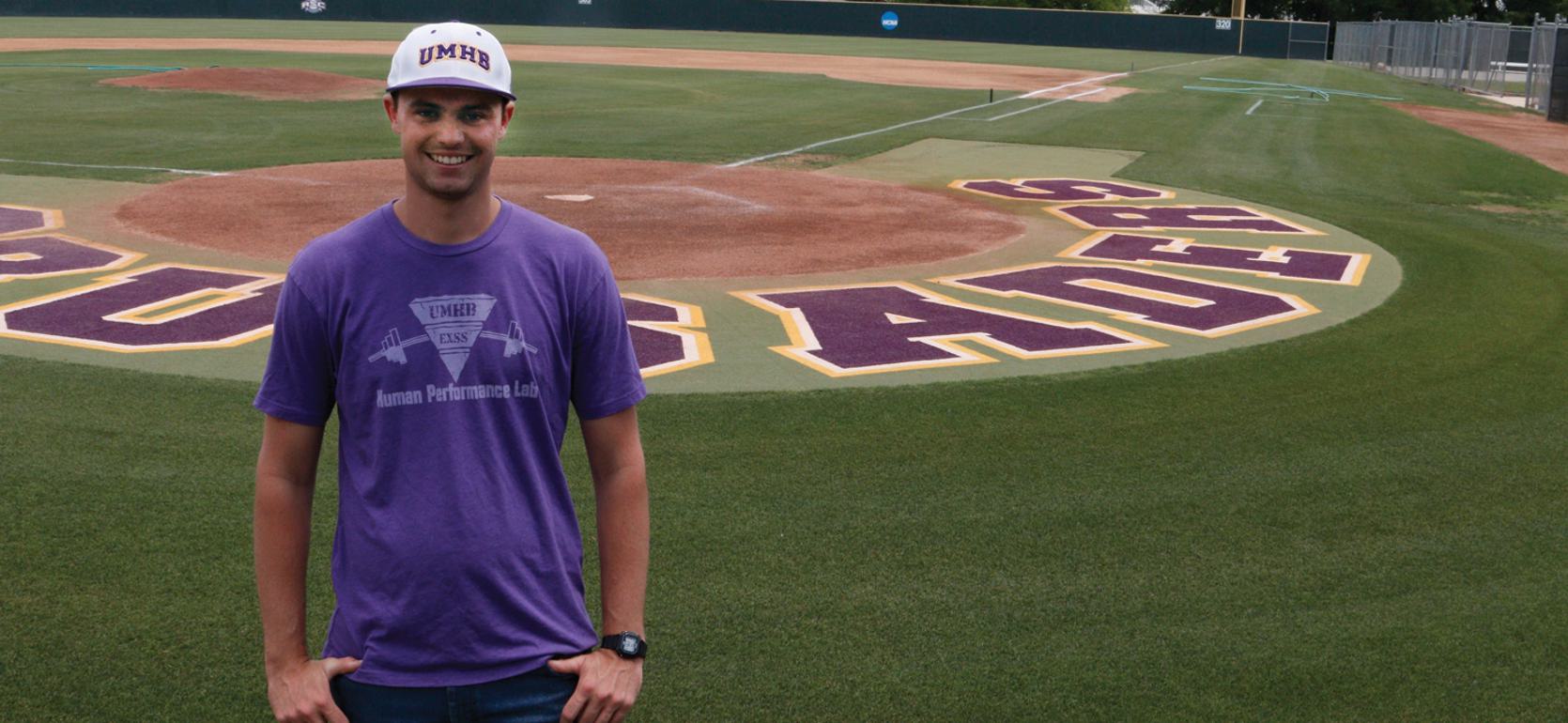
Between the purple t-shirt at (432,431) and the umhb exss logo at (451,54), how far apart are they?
1.11ft

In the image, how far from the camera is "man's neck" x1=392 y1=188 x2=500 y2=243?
3.02 meters

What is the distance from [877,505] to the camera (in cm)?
710

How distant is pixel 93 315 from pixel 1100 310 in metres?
7.77

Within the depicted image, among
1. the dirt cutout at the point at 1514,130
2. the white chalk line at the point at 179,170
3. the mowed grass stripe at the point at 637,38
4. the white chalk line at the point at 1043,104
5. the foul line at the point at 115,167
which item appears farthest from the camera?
the mowed grass stripe at the point at 637,38

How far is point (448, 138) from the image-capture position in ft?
9.89

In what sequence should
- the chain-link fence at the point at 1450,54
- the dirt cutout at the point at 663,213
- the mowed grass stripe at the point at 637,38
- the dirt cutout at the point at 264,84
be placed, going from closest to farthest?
the dirt cutout at the point at 663,213 < the dirt cutout at the point at 264,84 < the chain-link fence at the point at 1450,54 < the mowed grass stripe at the point at 637,38

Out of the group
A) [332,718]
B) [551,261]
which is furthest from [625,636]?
[551,261]

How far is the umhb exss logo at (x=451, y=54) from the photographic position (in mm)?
3006

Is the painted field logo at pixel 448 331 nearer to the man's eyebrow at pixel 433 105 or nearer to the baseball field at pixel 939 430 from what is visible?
the baseball field at pixel 939 430

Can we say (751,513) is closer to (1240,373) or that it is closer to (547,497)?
(547,497)

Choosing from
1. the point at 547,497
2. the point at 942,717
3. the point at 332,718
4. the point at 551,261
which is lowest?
the point at 942,717

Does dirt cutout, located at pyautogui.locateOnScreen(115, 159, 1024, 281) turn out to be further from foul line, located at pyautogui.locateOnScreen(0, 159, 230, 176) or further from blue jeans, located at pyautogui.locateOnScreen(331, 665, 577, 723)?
blue jeans, located at pyautogui.locateOnScreen(331, 665, 577, 723)

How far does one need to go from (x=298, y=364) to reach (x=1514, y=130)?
108 feet

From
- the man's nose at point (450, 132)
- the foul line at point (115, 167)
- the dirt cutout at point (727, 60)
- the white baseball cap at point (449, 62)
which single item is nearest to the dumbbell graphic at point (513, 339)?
the man's nose at point (450, 132)
